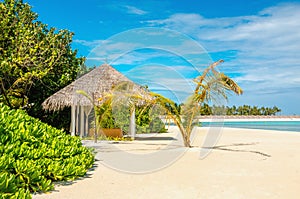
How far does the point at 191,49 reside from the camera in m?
10.6

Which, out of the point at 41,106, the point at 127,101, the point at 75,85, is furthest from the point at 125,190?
the point at 41,106

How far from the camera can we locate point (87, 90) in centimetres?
1454

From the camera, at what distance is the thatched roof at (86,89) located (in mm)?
14320

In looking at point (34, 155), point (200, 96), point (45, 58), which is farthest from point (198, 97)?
point (34, 155)

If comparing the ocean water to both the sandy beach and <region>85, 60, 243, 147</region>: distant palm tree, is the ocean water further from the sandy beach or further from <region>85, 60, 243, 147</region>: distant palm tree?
the sandy beach

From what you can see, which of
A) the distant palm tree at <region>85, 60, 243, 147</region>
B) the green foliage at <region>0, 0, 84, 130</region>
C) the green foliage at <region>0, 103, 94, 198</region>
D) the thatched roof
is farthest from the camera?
the thatched roof

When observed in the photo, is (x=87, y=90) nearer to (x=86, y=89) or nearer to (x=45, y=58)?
(x=86, y=89)

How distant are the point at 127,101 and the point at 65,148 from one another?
6.74m

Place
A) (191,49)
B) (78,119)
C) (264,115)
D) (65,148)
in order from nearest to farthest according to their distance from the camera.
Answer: (65,148), (191,49), (78,119), (264,115)

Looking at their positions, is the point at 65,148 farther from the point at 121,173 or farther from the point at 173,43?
the point at 173,43

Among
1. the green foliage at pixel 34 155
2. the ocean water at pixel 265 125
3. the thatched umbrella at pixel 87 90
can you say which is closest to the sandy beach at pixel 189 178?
the green foliage at pixel 34 155

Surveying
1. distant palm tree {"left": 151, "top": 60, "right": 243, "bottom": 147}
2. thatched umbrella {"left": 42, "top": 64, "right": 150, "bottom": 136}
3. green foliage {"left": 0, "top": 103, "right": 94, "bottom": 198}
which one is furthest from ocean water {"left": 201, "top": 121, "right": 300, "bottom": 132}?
green foliage {"left": 0, "top": 103, "right": 94, "bottom": 198}

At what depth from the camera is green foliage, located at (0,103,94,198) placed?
14.4 ft

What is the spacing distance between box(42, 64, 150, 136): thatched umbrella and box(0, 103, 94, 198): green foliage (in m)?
7.88
